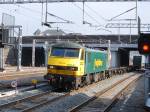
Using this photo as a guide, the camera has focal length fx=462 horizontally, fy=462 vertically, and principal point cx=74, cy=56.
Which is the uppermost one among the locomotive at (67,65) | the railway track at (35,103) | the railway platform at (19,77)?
the locomotive at (67,65)

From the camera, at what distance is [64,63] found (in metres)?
26.8

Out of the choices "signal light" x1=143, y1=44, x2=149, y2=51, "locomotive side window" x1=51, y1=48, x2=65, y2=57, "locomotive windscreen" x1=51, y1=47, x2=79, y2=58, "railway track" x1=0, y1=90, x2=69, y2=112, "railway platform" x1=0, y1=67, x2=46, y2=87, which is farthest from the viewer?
"railway platform" x1=0, y1=67, x2=46, y2=87

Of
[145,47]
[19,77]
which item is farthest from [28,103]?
[19,77]

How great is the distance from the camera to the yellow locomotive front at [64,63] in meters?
26.6

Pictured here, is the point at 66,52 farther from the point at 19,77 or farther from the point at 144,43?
the point at 19,77

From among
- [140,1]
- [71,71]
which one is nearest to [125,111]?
[71,71]

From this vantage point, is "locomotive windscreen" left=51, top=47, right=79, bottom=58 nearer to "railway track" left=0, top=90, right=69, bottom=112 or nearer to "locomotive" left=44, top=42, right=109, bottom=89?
"locomotive" left=44, top=42, right=109, bottom=89

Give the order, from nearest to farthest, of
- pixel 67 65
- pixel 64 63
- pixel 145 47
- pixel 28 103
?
pixel 145 47
pixel 28 103
pixel 67 65
pixel 64 63

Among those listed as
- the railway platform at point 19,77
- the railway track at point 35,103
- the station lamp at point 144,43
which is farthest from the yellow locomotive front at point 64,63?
the station lamp at point 144,43

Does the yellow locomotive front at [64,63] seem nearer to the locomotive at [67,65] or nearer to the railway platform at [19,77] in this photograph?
the locomotive at [67,65]

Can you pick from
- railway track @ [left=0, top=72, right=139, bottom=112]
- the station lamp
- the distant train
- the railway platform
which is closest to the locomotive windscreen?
the distant train

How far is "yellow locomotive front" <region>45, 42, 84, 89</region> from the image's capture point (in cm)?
2658

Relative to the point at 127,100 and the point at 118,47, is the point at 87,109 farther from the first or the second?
the point at 118,47

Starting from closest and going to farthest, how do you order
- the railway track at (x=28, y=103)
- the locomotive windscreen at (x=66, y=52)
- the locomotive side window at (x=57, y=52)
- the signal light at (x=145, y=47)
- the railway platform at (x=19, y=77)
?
the signal light at (x=145, y=47) < the railway track at (x=28, y=103) < the locomotive windscreen at (x=66, y=52) < the locomotive side window at (x=57, y=52) < the railway platform at (x=19, y=77)
